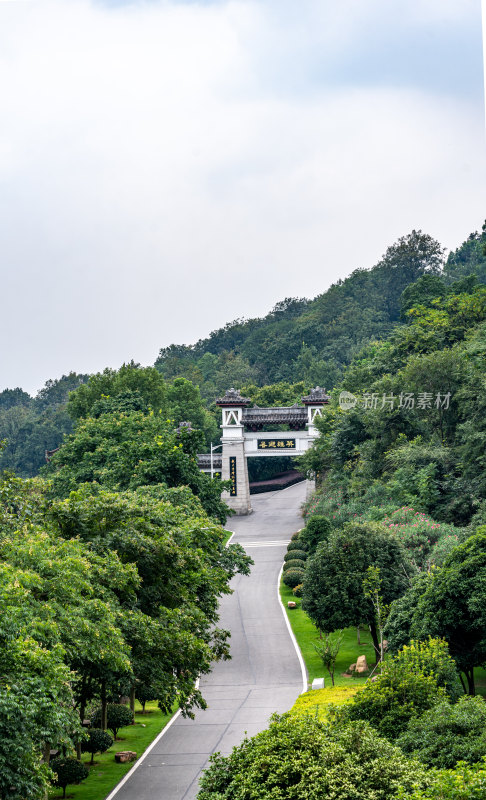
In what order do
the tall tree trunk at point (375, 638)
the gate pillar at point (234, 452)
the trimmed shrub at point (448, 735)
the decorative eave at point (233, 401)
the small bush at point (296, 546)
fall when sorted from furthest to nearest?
the decorative eave at point (233, 401) < the gate pillar at point (234, 452) < the small bush at point (296, 546) < the tall tree trunk at point (375, 638) < the trimmed shrub at point (448, 735)

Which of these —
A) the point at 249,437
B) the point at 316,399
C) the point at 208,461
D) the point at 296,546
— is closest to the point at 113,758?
the point at 296,546

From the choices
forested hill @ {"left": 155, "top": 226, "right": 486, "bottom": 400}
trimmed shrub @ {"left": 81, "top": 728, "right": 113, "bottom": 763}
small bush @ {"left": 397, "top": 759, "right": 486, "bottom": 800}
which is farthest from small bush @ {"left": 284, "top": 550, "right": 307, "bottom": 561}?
forested hill @ {"left": 155, "top": 226, "right": 486, "bottom": 400}

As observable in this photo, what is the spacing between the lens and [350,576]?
23.0 metres

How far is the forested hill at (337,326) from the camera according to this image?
79.6m

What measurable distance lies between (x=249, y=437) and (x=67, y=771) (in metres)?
34.0

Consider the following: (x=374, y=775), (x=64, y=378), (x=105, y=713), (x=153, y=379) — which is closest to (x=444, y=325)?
(x=153, y=379)

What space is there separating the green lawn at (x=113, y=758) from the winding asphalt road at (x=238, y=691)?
245 millimetres

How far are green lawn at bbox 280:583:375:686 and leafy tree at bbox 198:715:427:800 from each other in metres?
12.3

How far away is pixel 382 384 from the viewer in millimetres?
36562

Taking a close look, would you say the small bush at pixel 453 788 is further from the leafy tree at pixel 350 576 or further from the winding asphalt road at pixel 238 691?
the leafy tree at pixel 350 576

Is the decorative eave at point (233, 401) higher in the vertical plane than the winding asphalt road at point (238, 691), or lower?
higher

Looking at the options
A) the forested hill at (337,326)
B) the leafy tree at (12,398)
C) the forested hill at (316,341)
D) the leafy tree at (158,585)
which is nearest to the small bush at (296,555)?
the leafy tree at (158,585)

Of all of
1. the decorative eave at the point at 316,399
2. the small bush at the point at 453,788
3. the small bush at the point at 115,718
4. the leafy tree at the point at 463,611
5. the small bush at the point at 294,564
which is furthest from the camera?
the decorative eave at the point at 316,399

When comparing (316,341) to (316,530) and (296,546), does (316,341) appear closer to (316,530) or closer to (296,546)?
(296,546)
